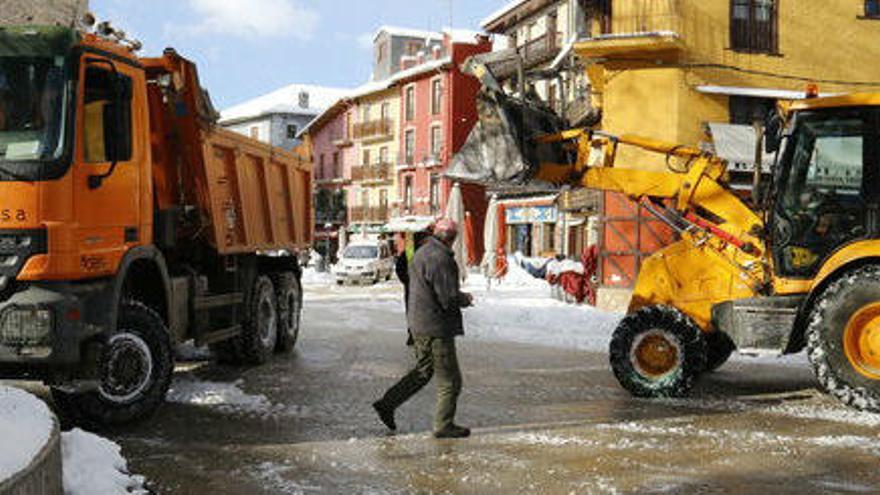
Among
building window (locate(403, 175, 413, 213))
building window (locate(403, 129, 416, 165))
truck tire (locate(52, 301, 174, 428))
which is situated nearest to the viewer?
truck tire (locate(52, 301, 174, 428))

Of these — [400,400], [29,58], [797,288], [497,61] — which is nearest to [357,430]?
[400,400]

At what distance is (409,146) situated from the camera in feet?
Result: 187

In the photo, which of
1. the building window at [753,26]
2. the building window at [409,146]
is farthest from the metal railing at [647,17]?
the building window at [409,146]

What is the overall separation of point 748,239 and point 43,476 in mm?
7335

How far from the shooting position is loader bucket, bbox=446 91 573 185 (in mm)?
10227

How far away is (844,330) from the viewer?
844 cm

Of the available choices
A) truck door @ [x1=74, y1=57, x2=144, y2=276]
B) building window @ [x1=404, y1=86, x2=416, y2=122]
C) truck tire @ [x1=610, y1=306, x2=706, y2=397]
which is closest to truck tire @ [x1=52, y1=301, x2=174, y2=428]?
truck door @ [x1=74, y1=57, x2=144, y2=276]

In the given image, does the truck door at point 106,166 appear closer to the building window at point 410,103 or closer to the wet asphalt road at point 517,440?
the wet asphalt road at point 517,440

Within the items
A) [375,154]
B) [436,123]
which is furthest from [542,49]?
[375,154]

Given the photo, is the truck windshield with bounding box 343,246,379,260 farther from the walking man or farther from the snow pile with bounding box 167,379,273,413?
the walking man

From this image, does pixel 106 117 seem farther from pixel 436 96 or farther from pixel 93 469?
pixel 436 96

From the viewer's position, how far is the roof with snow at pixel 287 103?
7844cm

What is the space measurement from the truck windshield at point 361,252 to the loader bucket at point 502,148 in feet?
87.1

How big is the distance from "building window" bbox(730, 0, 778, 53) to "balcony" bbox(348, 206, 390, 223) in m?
40.0
